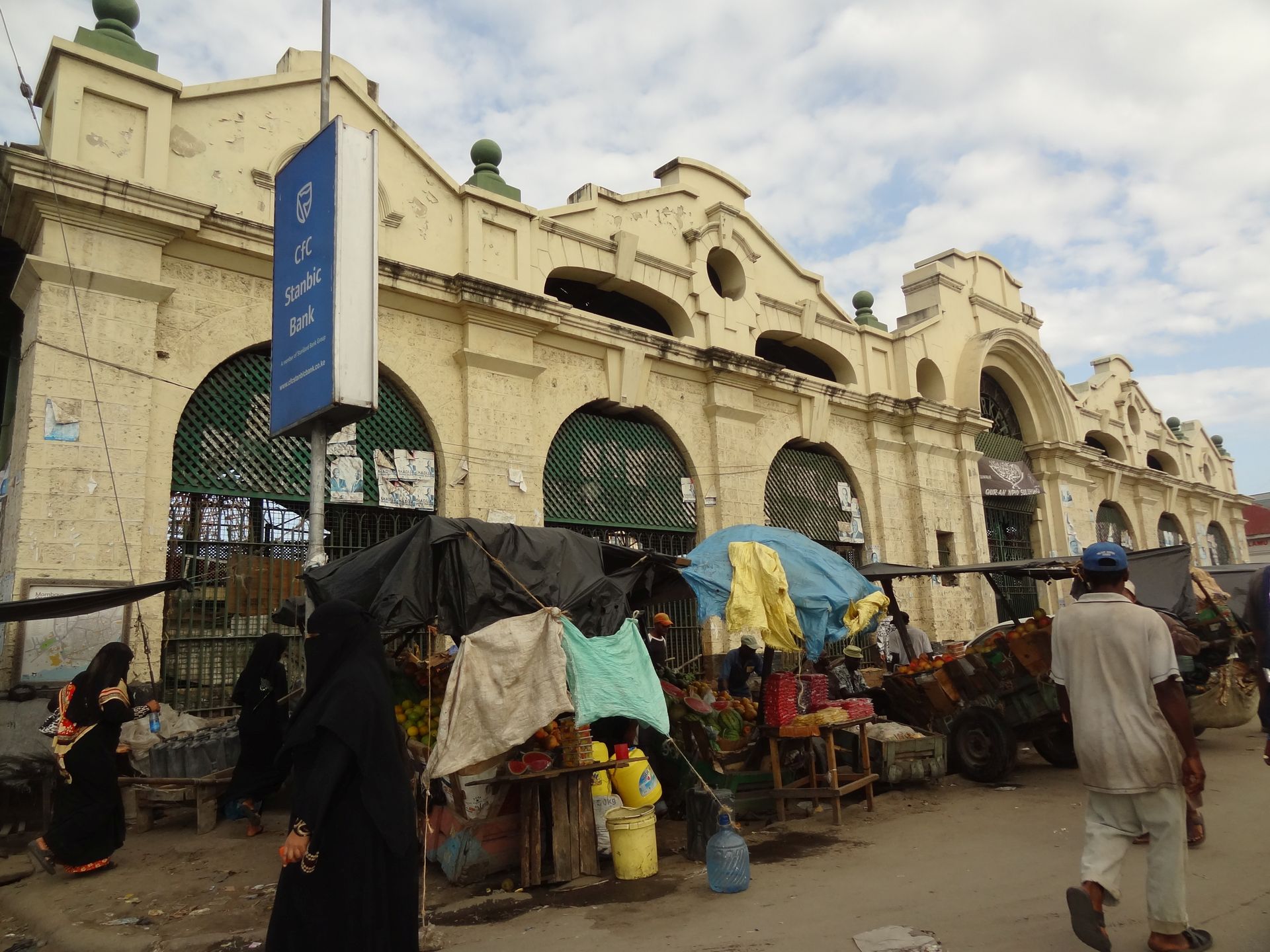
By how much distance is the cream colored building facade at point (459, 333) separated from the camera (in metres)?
7.85

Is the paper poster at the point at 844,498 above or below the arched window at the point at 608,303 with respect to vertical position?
below

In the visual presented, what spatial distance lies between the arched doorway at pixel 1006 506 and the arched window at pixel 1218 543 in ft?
43.3

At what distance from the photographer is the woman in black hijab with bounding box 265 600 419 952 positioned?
344 cm

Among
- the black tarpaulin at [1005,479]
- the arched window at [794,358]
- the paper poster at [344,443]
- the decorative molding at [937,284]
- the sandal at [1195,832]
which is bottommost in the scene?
the sandal at [1195,832]

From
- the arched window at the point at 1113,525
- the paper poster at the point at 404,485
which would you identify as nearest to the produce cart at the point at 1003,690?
the paper poster at the point at 404,485

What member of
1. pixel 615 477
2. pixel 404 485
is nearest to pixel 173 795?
pixel 404 485

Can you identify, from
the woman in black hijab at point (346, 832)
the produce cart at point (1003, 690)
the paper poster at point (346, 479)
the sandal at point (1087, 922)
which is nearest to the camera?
the woman in black hijab at point (346, 832)

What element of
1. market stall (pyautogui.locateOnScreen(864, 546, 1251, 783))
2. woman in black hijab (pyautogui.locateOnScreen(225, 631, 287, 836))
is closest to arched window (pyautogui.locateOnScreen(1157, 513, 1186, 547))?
market stall (pyautogui.locateOnScreen(864, 546, 1251, 783))

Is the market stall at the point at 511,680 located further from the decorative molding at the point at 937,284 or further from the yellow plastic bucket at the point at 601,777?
the decorative molding at the point at 937,284

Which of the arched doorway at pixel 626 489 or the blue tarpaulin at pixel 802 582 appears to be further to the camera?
the arched doorway at pixel 626 489

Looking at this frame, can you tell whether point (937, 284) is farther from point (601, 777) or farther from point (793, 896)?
point (793, 896)

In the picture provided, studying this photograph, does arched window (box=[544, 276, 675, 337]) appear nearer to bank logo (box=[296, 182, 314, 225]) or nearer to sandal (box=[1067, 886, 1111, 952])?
bank logo (box=[296, 182, 314, 225])

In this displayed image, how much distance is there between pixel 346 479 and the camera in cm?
936

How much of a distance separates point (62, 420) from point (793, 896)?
7.21m
